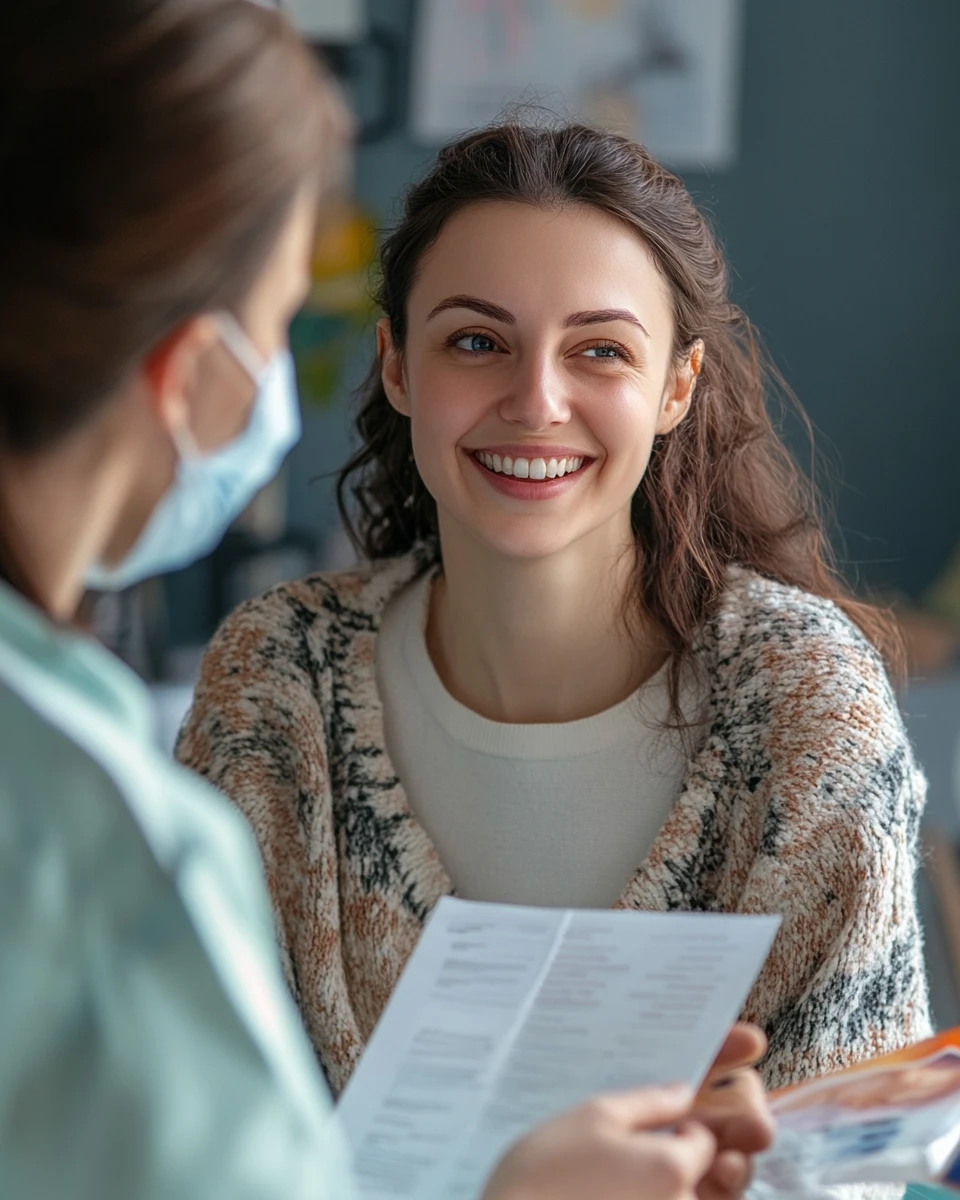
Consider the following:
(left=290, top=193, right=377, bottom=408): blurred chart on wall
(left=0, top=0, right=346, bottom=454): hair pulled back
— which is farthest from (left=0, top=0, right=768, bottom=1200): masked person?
(left=290, top=193, right=377, bottom=408): blurred chart on wall

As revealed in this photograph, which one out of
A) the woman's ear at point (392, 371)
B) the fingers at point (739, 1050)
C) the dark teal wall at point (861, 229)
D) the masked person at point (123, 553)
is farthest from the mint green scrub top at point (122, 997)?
the dark teal wall at point (861, 229)

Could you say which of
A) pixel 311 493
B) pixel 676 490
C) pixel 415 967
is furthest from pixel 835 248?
pixel 415 967

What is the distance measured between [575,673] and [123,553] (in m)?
0.69

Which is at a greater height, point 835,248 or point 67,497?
point 67,497

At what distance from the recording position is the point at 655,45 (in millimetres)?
3488

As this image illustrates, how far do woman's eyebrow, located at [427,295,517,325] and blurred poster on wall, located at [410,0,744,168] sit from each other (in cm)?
224

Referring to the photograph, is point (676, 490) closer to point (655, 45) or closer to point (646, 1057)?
point (646, 1057)

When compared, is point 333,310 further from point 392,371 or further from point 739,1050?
point 739,1050

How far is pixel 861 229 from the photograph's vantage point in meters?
3.46

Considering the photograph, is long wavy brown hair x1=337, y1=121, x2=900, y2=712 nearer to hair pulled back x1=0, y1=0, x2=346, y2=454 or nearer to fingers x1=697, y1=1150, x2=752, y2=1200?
fingers x1=697, y1=1150, x2=752, y2=1200

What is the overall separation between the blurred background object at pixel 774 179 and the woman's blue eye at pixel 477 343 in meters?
2.00

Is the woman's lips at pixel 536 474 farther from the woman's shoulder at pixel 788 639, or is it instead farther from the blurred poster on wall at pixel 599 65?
the blurred poster on wall at pixel 599 65

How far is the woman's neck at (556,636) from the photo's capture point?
141cm

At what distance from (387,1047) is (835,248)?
9.45ft
